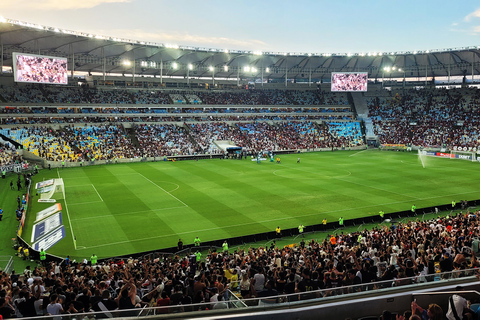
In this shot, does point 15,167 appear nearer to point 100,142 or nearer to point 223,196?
point 100,142

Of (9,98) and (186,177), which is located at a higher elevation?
(9,98)

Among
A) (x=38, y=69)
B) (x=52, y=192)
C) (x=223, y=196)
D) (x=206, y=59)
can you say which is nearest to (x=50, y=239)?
(x=52, y=192)

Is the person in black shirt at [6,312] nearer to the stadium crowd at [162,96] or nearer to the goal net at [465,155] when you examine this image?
the goal net at [465,155]

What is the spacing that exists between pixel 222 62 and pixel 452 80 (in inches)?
2210

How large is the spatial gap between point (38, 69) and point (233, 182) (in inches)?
1507

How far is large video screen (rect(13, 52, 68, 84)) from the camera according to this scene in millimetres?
55250

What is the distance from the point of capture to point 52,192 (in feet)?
112

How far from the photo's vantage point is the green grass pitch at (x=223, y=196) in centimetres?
2533

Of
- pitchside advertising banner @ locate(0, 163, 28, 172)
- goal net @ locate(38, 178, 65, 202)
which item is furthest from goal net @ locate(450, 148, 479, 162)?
pitchside advertising banner @ locate(0, 163, 28, 172)

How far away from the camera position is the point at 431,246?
1523cm

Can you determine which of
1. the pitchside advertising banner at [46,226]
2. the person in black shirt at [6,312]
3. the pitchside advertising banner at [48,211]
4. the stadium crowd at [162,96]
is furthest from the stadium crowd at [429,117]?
the person in black shirt at [6,312]

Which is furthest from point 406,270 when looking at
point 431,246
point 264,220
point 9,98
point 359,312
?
point 9,98

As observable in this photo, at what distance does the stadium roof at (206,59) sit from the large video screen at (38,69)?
3.96 metres

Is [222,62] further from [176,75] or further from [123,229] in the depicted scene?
[123,229]
